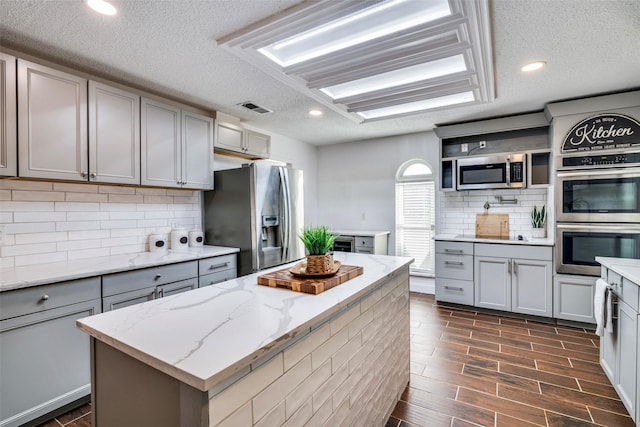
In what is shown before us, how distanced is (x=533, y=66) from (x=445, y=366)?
254 cm

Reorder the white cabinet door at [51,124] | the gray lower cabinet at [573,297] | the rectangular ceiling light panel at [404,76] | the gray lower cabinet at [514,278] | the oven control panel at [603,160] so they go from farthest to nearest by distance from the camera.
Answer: the gray lower cabinet at [514,278] < the gray lower cabinet at [573,297] < the oven control panel at [603,160] < the rectangular ceiling light panel at [404,76] < the white cabinet door at [51,124]

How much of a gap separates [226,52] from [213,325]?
1.95 metres

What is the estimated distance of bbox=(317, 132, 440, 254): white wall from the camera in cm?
481

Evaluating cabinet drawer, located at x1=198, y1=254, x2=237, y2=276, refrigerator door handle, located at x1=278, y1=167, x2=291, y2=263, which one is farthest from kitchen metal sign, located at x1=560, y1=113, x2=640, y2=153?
cabinet drawer, located at x1=198, y1=254, x2=237, y2=276

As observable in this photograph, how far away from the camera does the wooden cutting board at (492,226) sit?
4.05m

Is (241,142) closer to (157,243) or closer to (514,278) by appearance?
(157,243)

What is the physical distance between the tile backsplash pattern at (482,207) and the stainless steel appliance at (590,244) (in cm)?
40

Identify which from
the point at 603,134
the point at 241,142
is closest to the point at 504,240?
the point at 603,134

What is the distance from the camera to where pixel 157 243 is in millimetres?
3045

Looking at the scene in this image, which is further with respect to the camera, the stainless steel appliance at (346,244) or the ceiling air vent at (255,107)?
the stainless steel appliance at (346,244)

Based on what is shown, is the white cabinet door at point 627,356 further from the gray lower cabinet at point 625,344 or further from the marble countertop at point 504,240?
the marble countertop at point 504,240

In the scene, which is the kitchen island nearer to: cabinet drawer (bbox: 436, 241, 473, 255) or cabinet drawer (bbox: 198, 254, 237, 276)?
cabinet drawer (bbox: 198, 254, 237, 276)

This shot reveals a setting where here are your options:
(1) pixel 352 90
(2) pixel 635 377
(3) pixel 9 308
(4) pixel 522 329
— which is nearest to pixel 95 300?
(3) pixel 9 308

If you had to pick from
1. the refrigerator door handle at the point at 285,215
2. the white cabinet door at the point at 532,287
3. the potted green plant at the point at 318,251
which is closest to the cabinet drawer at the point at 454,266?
the white cabinet door at the point at 532,287
